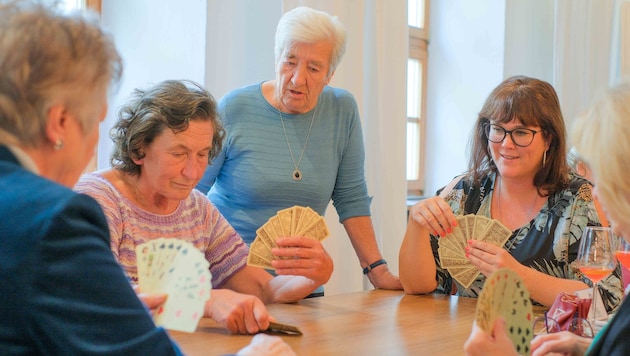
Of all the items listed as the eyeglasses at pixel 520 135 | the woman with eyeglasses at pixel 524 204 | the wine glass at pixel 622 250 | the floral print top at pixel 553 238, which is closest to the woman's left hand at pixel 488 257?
the woman with eyeglasses at pixel 524 204

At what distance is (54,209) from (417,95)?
4915 millimetres

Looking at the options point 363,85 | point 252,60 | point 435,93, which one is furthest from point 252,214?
point 435,93

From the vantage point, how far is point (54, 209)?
108 cm

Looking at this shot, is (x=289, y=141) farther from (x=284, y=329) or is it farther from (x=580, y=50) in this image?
(x=580, y=50)

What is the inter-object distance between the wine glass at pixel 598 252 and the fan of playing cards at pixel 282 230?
79 centimetres

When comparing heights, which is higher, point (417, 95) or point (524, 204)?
point (417, 95)

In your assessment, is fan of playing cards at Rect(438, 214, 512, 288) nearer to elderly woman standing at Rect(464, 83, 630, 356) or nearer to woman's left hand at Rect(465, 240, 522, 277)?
woman's left hand at Rect(465, 240, 522, 277)

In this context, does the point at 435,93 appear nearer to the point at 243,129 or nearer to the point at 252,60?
the point at 252,60

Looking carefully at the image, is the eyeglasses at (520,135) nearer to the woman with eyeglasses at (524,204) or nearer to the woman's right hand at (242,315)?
the woman with eyeglasses at (524,204)

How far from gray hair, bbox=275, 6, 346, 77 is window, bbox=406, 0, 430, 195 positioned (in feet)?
9.43

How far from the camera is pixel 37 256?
1066 millimetres

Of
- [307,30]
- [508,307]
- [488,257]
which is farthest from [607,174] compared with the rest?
[307,30]

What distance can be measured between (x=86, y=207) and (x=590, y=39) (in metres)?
5.79

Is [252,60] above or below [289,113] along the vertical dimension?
above
